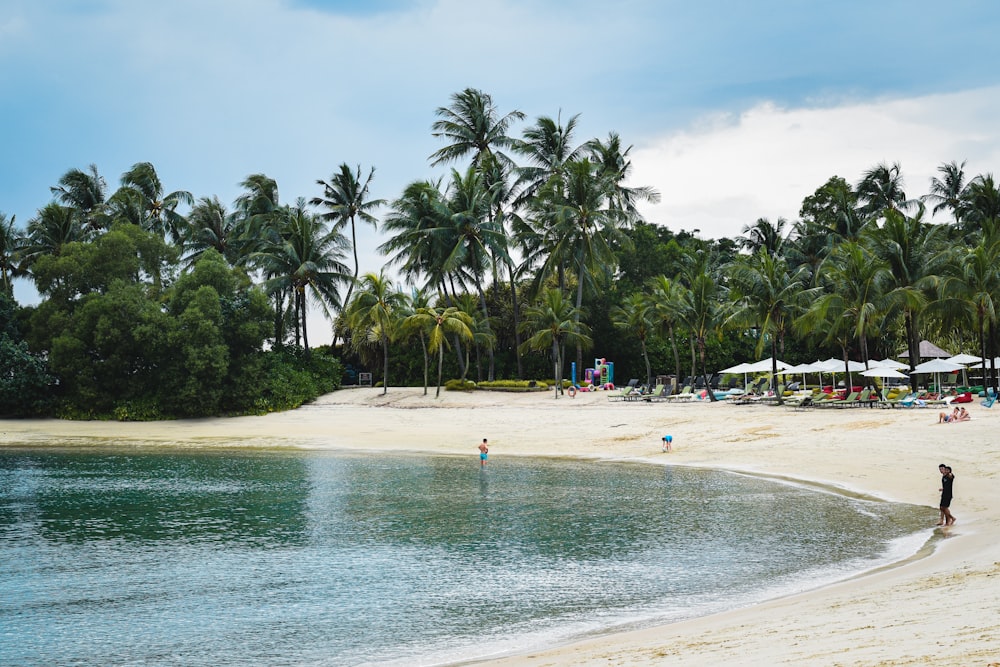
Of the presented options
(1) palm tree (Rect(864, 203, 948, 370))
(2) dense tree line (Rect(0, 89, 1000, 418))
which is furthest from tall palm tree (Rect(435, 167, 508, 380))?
(1) palm tree (Rect(864, 203, 948, 370))

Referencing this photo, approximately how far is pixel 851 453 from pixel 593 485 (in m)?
8.09

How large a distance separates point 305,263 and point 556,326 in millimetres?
15162

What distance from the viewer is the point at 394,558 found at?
47.8 feet

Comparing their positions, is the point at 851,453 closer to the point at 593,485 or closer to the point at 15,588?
the point at 593,485

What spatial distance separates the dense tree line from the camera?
37656 millimetres

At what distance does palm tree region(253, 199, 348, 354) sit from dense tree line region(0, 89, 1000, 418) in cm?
14

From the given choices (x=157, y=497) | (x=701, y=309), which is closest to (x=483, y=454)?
(x=157, y=497)

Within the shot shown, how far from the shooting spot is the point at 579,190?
156 feet

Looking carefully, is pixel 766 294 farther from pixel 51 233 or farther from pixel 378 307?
pixel 51 233

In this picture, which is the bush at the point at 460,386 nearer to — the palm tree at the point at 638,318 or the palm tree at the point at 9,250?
the palm tree at the point at 638,318

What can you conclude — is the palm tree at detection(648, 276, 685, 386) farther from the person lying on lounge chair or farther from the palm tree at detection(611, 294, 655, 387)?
the person lying on lounge chair

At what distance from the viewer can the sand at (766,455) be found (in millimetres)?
7414

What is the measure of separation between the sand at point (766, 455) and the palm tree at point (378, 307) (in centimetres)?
391

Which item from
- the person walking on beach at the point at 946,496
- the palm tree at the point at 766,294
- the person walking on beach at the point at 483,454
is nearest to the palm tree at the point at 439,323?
the palm tree at the point at 766,294
